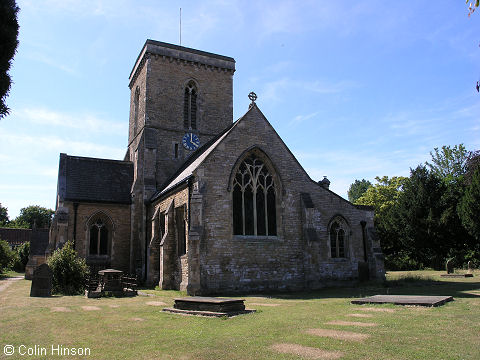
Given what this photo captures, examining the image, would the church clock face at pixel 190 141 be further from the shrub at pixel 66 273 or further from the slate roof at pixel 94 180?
the shrub at pixel 66 273

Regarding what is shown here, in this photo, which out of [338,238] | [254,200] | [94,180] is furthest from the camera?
[94,180]

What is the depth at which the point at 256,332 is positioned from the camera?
8.15 m

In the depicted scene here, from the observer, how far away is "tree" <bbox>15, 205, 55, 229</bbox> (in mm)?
87750

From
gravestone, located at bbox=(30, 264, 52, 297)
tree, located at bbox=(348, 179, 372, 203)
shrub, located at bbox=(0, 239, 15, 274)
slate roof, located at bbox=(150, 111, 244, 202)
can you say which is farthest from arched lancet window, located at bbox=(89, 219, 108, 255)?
tree, located at bbox=(348, 179, 372, 203)

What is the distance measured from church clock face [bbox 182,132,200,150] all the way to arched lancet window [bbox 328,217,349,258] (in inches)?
496

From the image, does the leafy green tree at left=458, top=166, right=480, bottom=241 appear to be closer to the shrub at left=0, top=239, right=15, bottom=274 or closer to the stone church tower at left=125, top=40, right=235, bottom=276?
the stone church tower at left=125, top=40, right=235, bottom=276

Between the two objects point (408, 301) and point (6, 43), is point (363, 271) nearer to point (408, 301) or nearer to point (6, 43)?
point (408, 301)

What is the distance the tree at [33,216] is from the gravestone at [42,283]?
7741 centimetres

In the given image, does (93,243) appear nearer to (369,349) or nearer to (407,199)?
(369,349)

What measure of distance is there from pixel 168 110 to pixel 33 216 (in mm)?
73974

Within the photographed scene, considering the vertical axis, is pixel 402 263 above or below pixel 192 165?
below

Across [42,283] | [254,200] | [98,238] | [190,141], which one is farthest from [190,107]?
[42,283]

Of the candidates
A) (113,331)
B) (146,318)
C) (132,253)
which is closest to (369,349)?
(113,331)

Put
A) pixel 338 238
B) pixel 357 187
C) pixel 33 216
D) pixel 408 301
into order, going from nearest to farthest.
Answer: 1. pixel 408 301
2. pixel 338 238
3. pixel 33 216
4. pixel 357 187
